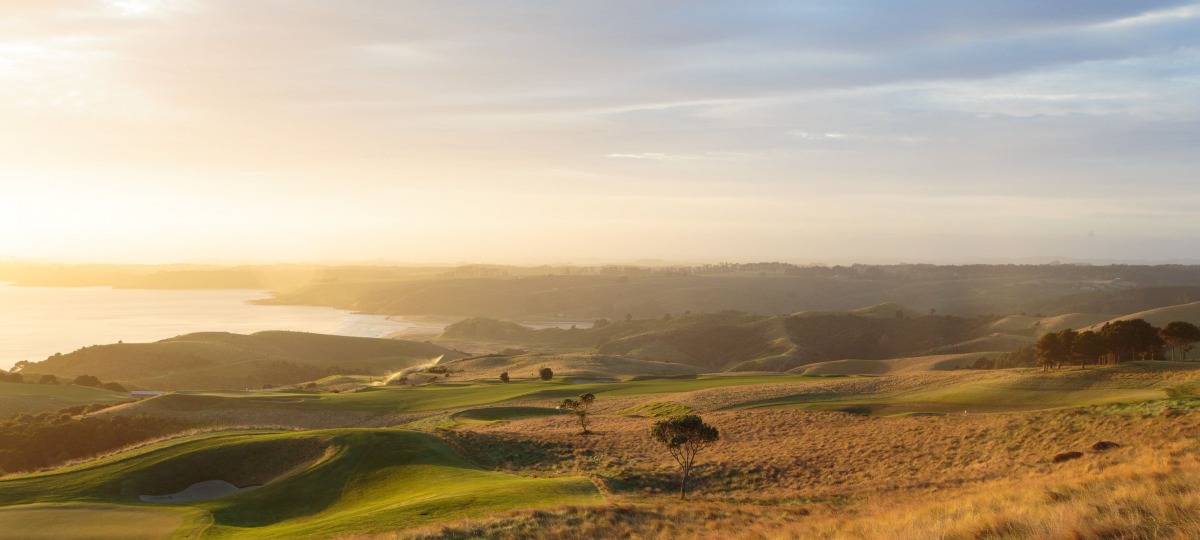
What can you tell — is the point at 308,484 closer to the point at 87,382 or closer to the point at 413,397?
the point at 413,397

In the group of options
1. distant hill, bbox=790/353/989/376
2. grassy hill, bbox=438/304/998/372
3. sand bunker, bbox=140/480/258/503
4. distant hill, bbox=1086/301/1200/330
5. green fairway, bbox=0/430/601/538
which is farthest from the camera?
grassy hill, bbox=438/304/998/372

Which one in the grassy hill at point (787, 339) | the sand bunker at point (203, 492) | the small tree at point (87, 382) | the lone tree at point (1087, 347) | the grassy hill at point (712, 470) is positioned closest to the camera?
the grassy hill at point (712, 470)

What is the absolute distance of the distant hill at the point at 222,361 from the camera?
94688 millimetres

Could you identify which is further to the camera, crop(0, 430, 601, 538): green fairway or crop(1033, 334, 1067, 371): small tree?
crop(1033, 334, 1067, 371): small tree

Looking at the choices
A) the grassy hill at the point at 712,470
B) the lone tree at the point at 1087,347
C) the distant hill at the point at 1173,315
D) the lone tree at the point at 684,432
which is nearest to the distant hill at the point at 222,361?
the grassy hill at the point at 712,470

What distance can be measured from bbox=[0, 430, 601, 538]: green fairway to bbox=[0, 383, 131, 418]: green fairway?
35.5m

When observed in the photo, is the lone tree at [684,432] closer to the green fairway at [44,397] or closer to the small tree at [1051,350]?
the small tree at [1051,350]

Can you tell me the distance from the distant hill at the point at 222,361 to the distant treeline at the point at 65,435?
47132 millimetres

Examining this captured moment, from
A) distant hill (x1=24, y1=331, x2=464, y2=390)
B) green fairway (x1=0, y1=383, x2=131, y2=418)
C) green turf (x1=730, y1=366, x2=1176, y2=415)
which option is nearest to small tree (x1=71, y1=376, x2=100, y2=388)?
green fairway (x1=0, y1=383, x2=131, y2=418)

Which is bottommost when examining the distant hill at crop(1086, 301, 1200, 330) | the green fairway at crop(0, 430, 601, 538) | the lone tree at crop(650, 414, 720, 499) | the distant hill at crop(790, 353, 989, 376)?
the distant hill at crop(790, 353, 989, 376)

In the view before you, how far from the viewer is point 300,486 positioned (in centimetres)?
2416

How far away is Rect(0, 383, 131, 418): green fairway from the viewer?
54375 millimetres

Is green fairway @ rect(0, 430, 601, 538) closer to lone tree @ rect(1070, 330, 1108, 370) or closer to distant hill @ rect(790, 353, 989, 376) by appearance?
lone tree @ rect(1070, 330, 1108, 370)

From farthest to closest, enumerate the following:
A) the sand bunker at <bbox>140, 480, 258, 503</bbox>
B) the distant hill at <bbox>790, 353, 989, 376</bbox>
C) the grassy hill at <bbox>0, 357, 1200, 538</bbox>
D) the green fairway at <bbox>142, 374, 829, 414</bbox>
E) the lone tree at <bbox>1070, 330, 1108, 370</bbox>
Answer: the distant hill at <bbox>790, 353, 989, 376</bbox> → the green fairway at <bbox>142, 374, 829, 414</bbox> → the lone tree at <bbox>1070, 330, 1108, 370</bbox> → the sand bunker at <bbox>140, 480, 258, 503</bbox> → the grassy hill at <bbox>0, 357, 1200, 538</bbox>
